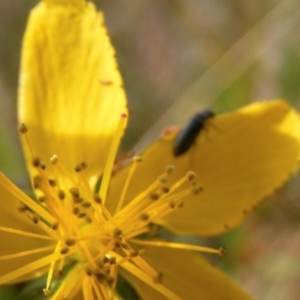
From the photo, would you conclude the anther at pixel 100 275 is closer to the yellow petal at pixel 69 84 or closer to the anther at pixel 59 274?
the anther at pixel 59 274

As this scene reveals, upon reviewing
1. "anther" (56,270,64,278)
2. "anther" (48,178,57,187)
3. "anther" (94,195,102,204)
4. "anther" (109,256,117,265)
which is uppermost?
"anther" (48,178,57,187)

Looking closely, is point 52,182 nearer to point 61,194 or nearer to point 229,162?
point 61,194

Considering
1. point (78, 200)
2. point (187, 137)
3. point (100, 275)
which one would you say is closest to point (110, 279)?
point (100, 275)

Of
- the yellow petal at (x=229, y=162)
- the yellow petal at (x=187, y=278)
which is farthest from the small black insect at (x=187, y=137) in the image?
the yellow petal at (x=187, y=278)

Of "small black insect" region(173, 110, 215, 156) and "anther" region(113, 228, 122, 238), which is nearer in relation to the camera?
"anther" region(113, 228, 122, 238)

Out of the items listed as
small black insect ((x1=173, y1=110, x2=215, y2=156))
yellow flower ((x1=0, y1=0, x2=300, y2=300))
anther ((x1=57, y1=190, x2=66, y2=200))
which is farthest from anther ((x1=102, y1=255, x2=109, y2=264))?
small black insect ((x1=173, y1=110, x2=215, y2=156))

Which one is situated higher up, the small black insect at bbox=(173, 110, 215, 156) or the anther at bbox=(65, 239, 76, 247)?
the small black insect at bbox=(173, 110, 215, 156)

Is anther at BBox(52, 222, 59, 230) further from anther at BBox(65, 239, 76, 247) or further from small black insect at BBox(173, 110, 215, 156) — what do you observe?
small black insect at BBox(173, 110, 215, 156)
